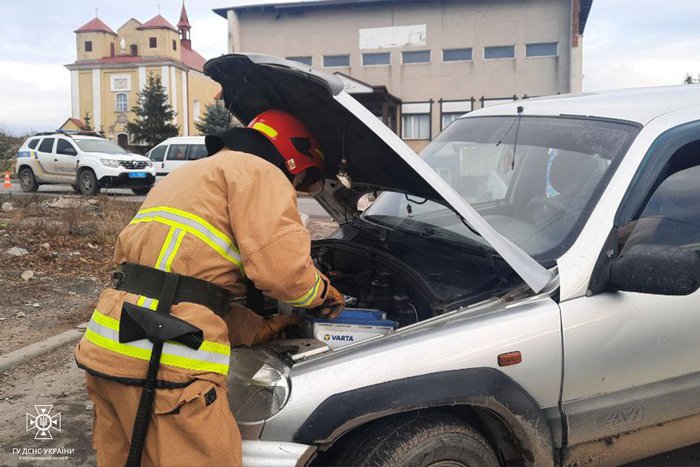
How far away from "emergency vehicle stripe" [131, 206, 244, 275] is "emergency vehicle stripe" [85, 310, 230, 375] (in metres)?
0.29

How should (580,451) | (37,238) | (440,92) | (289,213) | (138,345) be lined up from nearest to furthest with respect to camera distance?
(138,345)
(289,213)
(580,451)
(37,238)
(440,92)

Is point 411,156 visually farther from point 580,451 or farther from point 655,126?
point 580,451

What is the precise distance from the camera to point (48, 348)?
4582 millimetres

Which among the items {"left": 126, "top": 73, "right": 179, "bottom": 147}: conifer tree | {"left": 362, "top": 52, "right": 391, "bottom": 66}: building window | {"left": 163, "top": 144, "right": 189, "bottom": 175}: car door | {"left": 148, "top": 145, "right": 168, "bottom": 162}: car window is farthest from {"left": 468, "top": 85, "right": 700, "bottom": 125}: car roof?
{"left": 126, "top": 73, "right": 179, "bottom": 147}: conifer tree

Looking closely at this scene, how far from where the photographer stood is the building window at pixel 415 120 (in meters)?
37.4

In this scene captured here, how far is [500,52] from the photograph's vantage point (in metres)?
36.6

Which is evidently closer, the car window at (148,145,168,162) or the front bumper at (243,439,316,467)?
the front bumper at (243,439,316,467)

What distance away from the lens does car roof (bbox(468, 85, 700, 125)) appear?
2619 mm

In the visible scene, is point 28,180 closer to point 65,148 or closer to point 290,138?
point 65,148

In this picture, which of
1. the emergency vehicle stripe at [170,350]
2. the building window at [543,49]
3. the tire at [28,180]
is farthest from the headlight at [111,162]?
the building window at [543,49]

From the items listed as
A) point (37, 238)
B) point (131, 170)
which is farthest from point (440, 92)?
point (37, 238)

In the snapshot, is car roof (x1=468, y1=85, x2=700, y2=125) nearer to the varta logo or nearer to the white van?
the varta logo

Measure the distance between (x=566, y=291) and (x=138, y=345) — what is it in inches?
57.3

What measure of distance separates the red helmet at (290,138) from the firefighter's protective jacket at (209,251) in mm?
458
